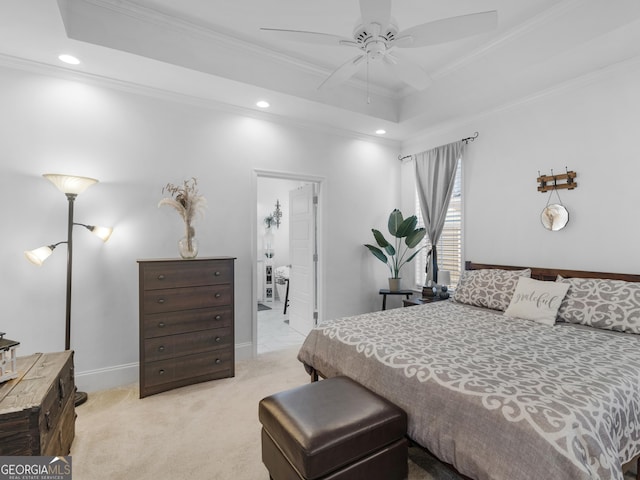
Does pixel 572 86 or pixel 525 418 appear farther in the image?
pixel 572 86

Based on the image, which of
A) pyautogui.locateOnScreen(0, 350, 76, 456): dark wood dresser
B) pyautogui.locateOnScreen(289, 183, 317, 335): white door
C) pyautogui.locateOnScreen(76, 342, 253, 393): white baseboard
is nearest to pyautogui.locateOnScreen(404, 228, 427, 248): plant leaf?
pyautogui.locateOnScreen(289, 183, 317, 335): white door

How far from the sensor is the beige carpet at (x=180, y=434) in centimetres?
190

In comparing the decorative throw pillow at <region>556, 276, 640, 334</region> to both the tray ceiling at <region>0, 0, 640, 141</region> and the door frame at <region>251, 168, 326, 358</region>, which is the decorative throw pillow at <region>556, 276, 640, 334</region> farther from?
the door frame at <region>251, 168, 326, 358</region>

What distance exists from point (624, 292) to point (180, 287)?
366 cm

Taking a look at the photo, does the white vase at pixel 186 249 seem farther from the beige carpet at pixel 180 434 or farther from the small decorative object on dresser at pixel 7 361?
the small decorative object on dresser at pixel 7 361

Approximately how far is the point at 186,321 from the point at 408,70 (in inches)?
112

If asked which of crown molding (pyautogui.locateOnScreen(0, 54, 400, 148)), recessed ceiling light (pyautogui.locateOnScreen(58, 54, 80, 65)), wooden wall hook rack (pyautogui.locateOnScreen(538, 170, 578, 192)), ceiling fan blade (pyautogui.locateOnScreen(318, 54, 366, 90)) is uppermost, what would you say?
recessed ceiling light (pyautogui.locateOnScreen(58, 54, 80, 65))

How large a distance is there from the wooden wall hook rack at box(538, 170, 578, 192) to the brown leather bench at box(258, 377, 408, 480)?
2.84 metres

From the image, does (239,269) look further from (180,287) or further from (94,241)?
(94,241)

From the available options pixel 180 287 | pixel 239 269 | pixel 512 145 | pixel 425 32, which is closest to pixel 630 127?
pixel 512 145

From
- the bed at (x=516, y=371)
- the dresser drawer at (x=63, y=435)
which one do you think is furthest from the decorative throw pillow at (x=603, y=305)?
the dresser drawer at (x=63, y=435)

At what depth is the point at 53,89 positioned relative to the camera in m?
2.79

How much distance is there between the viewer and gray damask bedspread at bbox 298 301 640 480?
1.21 meters
